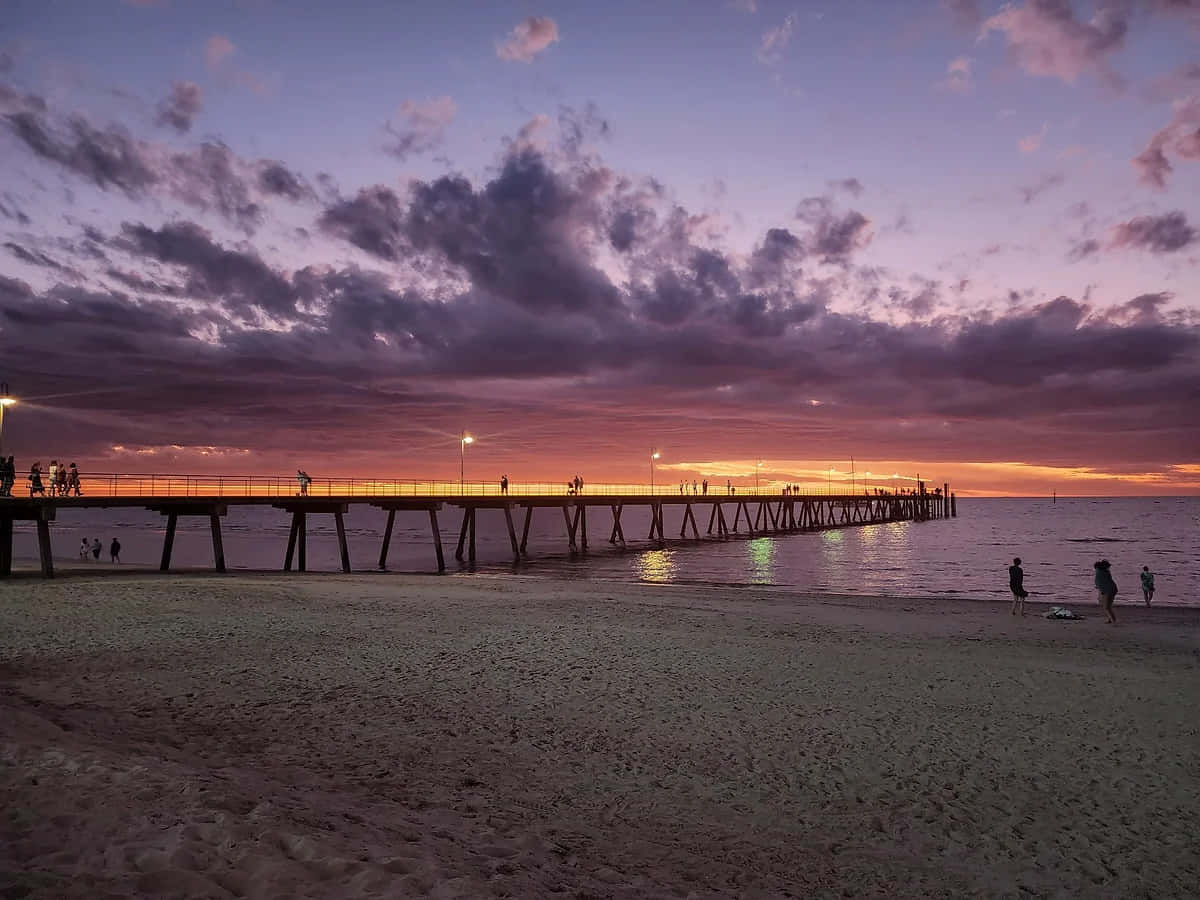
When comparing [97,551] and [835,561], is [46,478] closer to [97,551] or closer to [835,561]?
[97,551]

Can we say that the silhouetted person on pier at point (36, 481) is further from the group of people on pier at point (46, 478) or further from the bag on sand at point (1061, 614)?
the bag on sand at point (1061, 614)

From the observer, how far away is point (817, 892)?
5.66 m

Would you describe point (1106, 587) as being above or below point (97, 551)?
below

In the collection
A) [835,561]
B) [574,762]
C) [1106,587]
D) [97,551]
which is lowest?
[835,561]

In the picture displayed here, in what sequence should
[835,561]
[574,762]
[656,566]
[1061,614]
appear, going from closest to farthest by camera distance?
[574,762] → [1061,614] → [656,566] → [835,561]

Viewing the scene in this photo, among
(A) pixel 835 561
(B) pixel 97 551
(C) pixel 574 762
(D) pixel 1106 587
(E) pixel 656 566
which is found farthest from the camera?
(A) pixel 835 561

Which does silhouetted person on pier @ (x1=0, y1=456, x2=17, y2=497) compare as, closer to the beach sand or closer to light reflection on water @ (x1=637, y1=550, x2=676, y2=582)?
the beach sand

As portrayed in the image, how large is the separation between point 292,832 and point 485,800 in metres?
2.02

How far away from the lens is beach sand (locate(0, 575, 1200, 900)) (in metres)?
5.33

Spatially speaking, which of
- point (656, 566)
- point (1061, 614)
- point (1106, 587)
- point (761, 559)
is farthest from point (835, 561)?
point (1106, 587)

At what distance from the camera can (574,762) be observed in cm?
815

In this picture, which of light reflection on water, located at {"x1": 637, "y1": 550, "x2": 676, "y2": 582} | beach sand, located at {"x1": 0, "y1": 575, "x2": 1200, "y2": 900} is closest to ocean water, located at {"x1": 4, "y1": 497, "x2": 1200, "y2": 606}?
light reflection on water, located at {"x1": 637, "y1": 550, "x2": 676, "y2": 582}

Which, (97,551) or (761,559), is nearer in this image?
(97,551)

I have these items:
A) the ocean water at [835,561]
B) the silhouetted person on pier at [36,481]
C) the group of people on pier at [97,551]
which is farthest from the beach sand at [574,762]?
the group of people on pier at [97,551]
